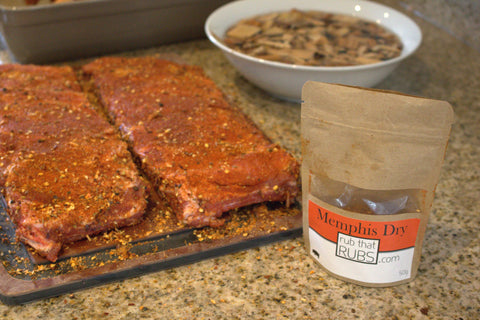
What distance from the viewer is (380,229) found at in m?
0.87

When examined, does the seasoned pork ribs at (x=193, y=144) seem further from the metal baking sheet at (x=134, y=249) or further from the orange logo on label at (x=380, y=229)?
the orange logo on label at (x=380, y=229)

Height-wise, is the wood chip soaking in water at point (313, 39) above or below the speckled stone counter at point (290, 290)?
above

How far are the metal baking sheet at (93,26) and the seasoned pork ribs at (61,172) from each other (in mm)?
357

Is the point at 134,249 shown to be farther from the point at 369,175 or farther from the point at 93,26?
the point at 93,26

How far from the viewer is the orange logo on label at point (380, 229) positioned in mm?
869

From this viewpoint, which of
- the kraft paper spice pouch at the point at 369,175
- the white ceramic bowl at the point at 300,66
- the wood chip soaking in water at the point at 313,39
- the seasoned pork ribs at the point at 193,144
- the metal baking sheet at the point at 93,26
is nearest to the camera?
the kraft paper spice pouch at the point at 369,175

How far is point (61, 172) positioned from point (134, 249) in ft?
0.83

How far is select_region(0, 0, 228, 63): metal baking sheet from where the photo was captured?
1615 mm

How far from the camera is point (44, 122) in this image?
4.08 feet

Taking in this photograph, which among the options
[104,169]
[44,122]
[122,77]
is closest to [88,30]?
[122,77]

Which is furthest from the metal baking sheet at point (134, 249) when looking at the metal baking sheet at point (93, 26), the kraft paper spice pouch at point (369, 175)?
the metal baking sheet at point (93, 26)

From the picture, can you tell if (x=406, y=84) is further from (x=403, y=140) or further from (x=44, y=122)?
(x=44, y=122)

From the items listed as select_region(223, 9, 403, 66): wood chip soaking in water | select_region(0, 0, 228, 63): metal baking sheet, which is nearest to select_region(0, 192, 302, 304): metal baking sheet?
select_region(223, 9, 403, 66): wood chip soaking in water

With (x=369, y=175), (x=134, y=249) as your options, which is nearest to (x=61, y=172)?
(x=134, y=249)
